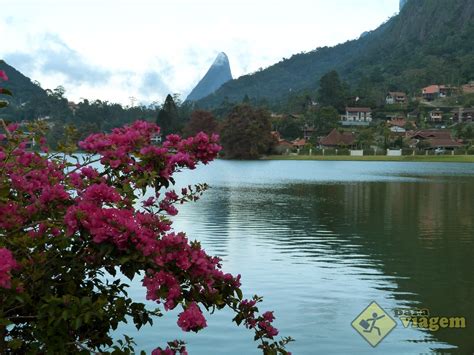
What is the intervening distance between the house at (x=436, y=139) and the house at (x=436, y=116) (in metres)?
33.3

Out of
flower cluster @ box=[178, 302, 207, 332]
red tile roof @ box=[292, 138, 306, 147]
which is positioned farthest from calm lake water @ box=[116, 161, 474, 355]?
red tile roof @ box=[292, 138, 306, 147]

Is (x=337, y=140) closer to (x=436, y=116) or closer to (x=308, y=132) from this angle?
(x=308, y=132)

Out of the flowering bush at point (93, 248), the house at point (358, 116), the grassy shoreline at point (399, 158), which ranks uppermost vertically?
the house at point (358, 116)

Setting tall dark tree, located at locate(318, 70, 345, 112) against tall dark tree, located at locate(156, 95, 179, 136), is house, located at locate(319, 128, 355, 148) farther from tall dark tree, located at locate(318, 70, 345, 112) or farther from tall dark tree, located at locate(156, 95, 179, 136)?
tall dark tree, located at locate(318, 70, 345, 112)

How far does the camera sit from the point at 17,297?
14.6 feet

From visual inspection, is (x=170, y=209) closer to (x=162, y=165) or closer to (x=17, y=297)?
(x=162, y=165)

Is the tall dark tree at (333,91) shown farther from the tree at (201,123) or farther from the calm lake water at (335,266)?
the calm lake water at (335,266)

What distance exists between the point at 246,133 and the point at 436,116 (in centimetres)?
7343

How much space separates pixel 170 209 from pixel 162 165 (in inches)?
28.8

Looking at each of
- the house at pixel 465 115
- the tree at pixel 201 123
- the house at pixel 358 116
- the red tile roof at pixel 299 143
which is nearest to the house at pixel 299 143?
the red tile roof at pixel 299 143

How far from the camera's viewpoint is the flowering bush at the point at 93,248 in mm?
4594

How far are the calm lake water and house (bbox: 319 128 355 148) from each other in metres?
107

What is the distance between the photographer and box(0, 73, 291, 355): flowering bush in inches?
181

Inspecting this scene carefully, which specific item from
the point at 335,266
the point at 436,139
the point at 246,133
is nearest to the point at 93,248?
the point at 335,266
